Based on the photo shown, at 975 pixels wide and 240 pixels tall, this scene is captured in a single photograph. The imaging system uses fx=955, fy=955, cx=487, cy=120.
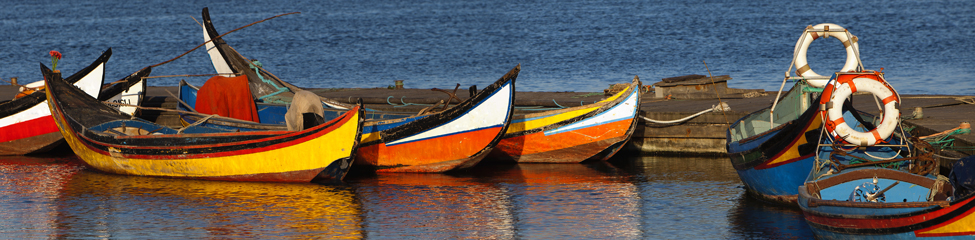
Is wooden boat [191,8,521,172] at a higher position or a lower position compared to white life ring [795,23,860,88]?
lower

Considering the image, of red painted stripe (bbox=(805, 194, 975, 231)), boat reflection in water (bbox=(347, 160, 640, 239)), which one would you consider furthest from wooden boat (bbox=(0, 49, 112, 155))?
red painted stripe (bbox=(805, 194, 975, 231))

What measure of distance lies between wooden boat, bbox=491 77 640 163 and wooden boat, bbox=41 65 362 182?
2620 mm

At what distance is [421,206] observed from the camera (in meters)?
9.77

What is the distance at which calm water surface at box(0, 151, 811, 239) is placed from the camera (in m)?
8.59

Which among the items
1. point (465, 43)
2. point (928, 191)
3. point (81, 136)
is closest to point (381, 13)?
point (465, 43)

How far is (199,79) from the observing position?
32.6 meters

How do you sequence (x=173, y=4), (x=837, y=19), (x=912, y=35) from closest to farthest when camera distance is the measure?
(x=912, y=35)
(x=837, y=19)
(x=173, y=4)

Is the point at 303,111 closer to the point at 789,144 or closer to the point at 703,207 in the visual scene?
the point at 703,207

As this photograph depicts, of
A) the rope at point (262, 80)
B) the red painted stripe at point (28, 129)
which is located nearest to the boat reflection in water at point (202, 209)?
the red painted stripe at point (28, 129)

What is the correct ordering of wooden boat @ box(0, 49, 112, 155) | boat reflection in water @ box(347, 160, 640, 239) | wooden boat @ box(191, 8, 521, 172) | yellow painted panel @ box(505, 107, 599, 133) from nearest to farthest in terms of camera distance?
boat reflection in water @ box(347, 160, 640, 239) < wooden boat @ box(191, 8, 521, 172) < yellow painted panel @ box(505, 107, 599, 133) < wooden boat @ box(0, 49, 112, 155)

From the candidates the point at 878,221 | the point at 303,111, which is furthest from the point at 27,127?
the point at 878,221

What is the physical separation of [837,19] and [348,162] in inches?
1866

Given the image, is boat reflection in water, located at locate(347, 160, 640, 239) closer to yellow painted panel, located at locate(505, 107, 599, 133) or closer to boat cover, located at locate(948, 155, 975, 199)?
yellow painted panel, located at locate(505, 107, 599, 133)

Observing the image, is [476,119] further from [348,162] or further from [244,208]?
[244,208]
